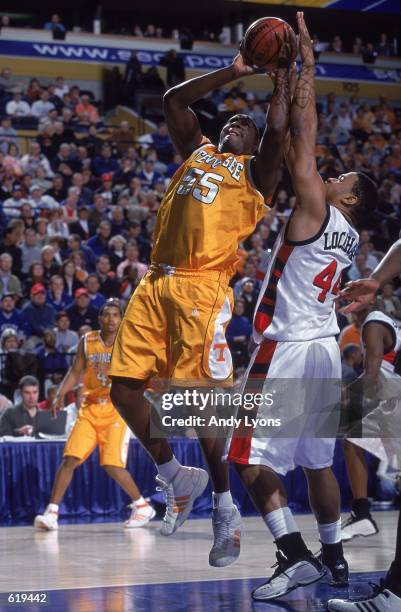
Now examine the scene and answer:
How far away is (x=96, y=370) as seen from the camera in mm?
8836

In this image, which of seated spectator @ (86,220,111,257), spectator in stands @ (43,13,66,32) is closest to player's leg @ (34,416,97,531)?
seated spectator @ (86,220,111,257)

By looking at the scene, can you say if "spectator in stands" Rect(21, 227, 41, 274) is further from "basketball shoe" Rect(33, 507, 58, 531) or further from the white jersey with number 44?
the white jersey with number 44

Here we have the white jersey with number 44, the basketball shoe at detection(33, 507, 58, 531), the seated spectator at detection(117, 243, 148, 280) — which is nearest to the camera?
the white jersey with number 44

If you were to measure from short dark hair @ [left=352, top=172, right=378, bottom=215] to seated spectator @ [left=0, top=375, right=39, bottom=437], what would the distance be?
5.14 metres

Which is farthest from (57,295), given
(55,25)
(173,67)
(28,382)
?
(55,25)

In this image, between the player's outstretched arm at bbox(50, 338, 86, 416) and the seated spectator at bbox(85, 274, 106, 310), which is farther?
the seated spectator at bbox(85, 274, 106, 310)

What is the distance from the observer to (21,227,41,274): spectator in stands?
12.5 metres

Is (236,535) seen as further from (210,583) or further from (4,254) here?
(4,254)

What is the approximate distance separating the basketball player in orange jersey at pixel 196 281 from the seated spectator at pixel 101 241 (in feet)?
26.7

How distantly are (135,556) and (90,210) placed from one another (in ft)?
26.1

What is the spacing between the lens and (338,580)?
5.07 m

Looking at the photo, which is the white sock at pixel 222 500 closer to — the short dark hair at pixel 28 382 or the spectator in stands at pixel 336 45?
the short dark hair at pixel 28 382

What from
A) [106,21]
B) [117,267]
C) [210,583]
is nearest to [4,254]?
[117,267]

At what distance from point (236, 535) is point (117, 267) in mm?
8070
